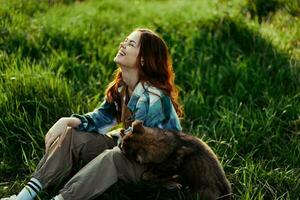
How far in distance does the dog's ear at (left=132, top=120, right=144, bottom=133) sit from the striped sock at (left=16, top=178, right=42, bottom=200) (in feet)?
2.38

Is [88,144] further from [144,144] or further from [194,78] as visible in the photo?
[194,78]

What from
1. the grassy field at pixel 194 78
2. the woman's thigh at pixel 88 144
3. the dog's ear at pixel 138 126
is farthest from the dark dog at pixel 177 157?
the woman's thigh at pixel 88 144

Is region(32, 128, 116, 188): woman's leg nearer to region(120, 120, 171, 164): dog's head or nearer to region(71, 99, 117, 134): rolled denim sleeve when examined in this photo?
region(71, 99, 117, 134): rolled denim sleeve

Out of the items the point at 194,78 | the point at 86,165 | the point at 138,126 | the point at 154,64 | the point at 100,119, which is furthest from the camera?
the point at 194,78

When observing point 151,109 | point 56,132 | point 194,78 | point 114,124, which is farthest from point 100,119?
point 194,78

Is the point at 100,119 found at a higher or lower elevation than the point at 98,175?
higher

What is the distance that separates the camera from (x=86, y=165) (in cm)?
376

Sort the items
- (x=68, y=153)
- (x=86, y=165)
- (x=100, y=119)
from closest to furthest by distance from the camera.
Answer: (x=86, y=165) → (x=68, y=153) → (x=100, y=119)

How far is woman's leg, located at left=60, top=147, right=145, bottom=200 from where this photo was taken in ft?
12.0

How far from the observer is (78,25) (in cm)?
672

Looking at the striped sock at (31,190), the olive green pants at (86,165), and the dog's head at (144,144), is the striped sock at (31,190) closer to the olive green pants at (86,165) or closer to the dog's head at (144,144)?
the olive green pants at (86,165)

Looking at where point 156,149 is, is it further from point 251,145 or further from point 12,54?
point 12,54

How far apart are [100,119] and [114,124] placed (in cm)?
13

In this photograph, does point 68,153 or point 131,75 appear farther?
point 131,75
